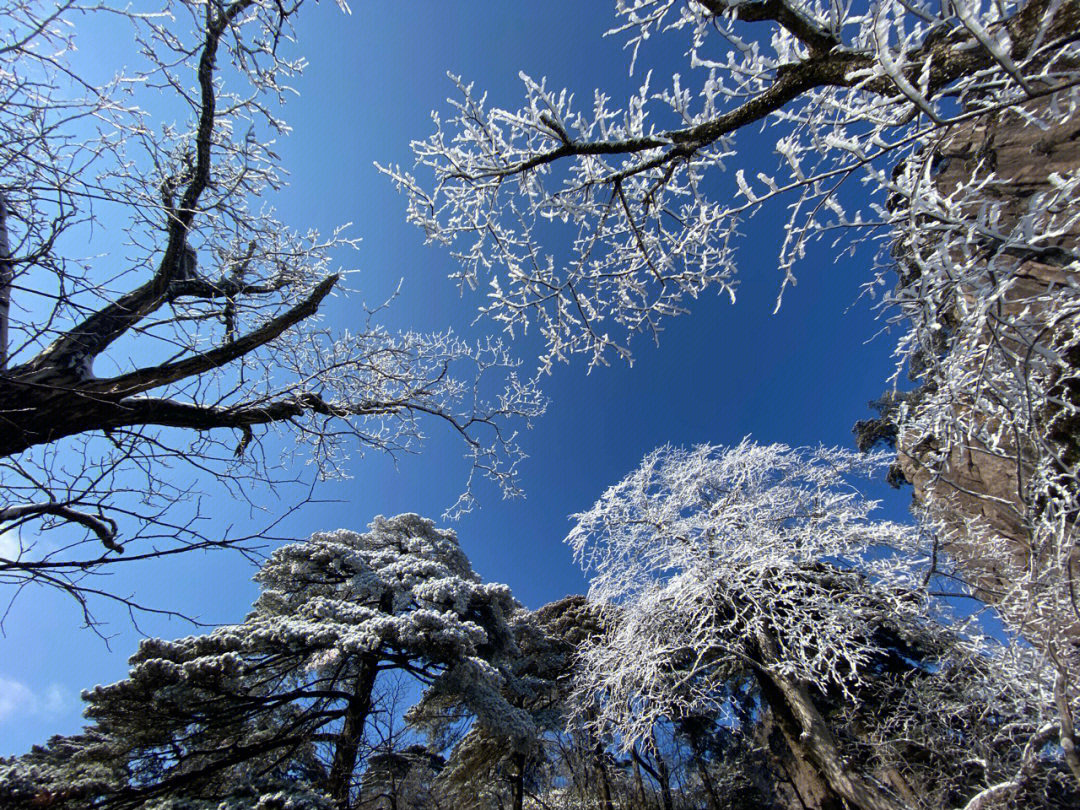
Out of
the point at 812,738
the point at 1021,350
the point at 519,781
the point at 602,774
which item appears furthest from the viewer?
the point at 602,774

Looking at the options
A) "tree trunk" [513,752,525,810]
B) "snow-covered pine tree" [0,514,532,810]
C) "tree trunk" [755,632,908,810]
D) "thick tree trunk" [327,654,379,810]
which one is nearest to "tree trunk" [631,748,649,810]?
"tree trunk" [513,752,525,810]

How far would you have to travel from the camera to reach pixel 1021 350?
184 cm

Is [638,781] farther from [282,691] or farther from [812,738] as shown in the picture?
[282,691]

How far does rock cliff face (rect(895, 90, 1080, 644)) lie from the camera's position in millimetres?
1359

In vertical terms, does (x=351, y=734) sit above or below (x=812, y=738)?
above

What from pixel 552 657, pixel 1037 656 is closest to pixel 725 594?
pixel 1037 656

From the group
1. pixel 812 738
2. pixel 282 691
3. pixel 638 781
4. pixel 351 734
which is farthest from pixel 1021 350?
pixel 638 781

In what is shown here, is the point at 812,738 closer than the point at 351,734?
Yes

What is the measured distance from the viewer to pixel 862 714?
30.1 feet

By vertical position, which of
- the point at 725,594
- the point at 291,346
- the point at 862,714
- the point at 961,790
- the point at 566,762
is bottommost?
the point at 961,790

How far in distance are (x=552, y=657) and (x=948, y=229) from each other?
38.7 feet

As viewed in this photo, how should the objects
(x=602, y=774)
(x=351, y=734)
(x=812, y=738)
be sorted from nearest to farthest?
(x=812, y=738) < (x=351, y=734) < (x=602, y=774)

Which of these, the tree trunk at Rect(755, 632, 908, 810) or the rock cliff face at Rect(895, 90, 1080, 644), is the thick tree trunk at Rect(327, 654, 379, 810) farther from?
the rock cliff face at Rect(895, 90, 1080, 644)

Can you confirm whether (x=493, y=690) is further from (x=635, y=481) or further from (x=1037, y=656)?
(x=1037, y=656)
